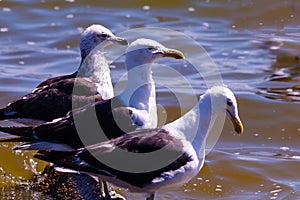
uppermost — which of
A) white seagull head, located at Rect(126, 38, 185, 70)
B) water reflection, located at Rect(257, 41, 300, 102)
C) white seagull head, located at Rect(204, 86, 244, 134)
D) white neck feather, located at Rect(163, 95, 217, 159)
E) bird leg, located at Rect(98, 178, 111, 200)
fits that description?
white seagull head, located at Rect(126, 38, 185, 70)

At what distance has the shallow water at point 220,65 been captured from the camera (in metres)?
8.85

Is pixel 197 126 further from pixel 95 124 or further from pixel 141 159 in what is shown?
pixel 95 124

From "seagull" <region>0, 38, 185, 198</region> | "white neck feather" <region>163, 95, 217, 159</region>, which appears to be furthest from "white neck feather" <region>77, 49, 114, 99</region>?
"white neck feather" <region>163, 95, 217, 159</region>

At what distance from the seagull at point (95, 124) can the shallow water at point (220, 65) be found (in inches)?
30.1

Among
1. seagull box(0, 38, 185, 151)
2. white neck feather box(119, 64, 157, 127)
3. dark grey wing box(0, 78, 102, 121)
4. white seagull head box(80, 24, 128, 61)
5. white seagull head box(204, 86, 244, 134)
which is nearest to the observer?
white seagull head box(204, 86, 244, 134)

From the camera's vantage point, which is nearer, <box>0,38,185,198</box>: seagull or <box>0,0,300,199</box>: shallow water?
<box>0,38,185,198</box>: seagull

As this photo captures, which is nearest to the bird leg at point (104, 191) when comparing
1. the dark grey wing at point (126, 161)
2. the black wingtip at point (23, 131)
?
the dark grey wing at point (126, 161)

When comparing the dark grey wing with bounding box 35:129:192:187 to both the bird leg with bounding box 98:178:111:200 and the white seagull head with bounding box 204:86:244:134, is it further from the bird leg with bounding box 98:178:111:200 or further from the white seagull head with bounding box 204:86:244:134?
the bird leg with bounding box 98:178:111:200

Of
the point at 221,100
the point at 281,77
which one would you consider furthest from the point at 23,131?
the point at 281,77

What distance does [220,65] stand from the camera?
13859 millimetres

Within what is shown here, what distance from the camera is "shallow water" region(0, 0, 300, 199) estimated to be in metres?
8.85

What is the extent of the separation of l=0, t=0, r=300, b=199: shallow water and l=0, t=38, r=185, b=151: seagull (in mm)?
766

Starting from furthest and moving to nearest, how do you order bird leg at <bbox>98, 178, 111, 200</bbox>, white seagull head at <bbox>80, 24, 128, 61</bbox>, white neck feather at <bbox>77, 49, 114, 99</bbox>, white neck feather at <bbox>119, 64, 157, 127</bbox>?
white seagull head at <bbox>80, 24, 128, 61</bbox> < white neck feather at <bbox>77, 49, 114, 99</bbox> < white neck feather at <bbox>119, 64, 157, 127</bbox> < bird leg at <bbox>98, 178, 111, 200</bbox>

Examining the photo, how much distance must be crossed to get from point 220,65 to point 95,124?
264 inches
